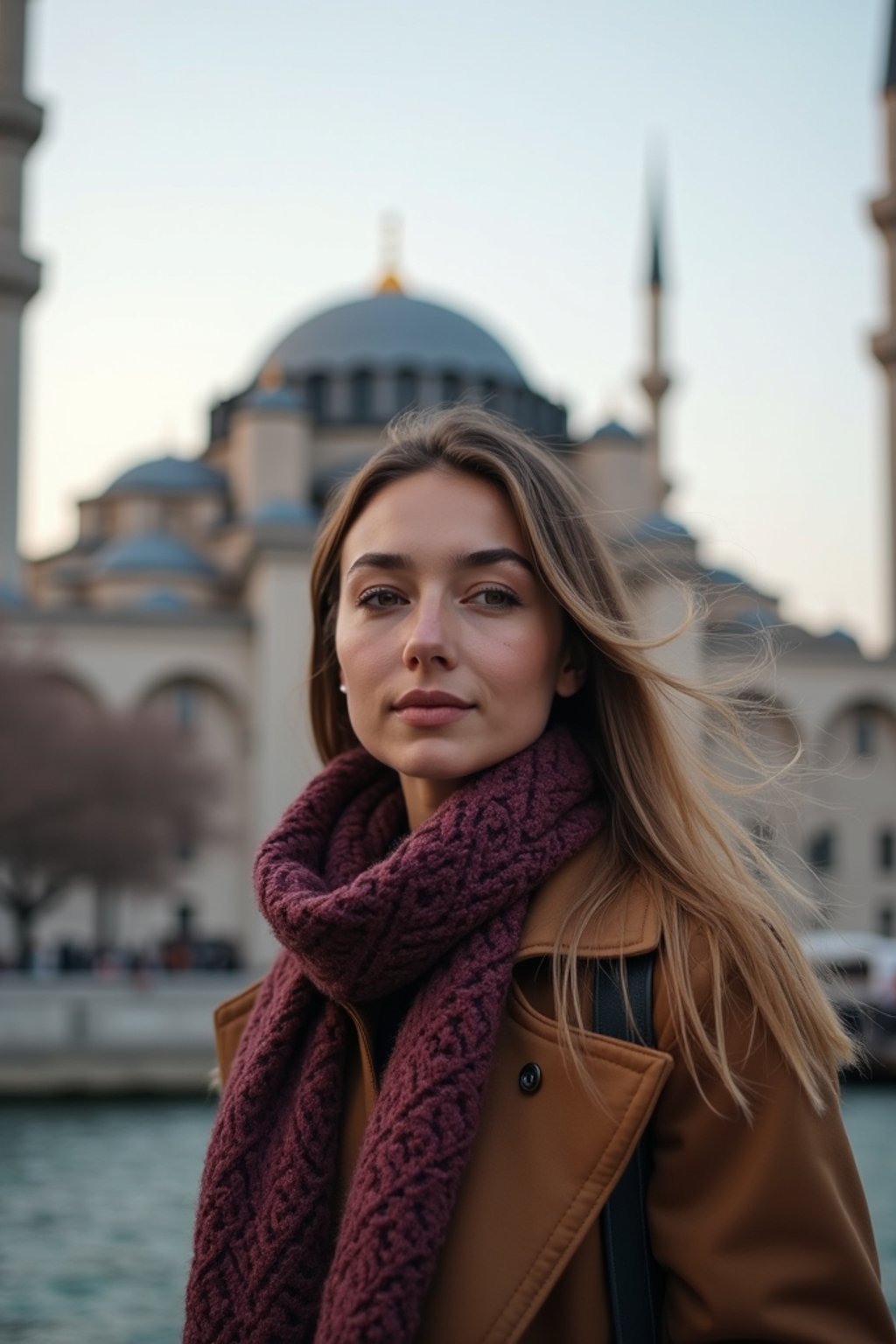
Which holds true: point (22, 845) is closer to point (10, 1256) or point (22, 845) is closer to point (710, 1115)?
point (10, 1256)

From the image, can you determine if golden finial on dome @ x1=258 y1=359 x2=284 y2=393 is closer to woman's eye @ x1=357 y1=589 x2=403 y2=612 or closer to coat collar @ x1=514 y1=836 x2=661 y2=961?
woman's eye @ x1=357 y1=589 x2=403 y2=612

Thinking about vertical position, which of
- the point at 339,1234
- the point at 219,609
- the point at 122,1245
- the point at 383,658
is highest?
the point at 219,609

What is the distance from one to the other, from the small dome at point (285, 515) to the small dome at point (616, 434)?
616 centimetres

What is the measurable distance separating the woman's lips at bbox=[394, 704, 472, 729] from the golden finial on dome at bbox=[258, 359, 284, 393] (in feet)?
110

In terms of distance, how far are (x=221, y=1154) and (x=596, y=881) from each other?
0.52 metres

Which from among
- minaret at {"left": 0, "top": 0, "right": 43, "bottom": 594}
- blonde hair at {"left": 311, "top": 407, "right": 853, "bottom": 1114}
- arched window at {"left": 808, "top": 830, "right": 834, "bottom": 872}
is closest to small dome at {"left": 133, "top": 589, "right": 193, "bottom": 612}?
minaret at {"left": 0, "top": 0, "right": 43, "bottom": 594}

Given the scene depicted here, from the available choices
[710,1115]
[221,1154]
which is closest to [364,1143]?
[221,1154]

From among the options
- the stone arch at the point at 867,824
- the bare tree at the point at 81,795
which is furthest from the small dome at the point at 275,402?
the stone arch at the point at 867,824

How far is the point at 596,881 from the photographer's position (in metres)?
1.75

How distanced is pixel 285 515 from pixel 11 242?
6.71 metres

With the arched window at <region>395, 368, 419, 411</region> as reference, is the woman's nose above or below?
below

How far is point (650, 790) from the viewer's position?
1.86 metres

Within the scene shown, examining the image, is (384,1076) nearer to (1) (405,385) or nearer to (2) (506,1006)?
(2) (506,1006)

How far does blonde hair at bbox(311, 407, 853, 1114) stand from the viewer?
1606 millimetres
